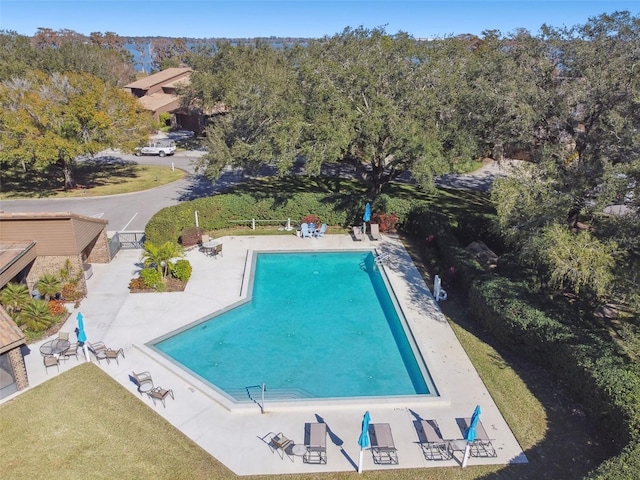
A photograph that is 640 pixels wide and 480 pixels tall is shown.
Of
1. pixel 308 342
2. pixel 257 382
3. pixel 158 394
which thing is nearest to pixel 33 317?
pixel 158 394

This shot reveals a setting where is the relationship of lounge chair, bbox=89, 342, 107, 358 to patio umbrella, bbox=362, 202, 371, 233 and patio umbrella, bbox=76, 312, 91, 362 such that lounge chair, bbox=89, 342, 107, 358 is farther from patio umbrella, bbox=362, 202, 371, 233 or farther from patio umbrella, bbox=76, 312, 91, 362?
patio umbrella, bbox=362, 202, 371, 233

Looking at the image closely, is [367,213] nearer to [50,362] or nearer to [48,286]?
[48,286]

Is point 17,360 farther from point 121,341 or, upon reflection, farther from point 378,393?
point 378,393

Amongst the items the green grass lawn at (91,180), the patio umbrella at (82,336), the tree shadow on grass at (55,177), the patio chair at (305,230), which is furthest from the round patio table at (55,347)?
the tree shadow on grass at (55,177)

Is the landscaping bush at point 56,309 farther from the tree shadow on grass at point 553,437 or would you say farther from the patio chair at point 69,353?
the tree shadow on grass at point 553,437

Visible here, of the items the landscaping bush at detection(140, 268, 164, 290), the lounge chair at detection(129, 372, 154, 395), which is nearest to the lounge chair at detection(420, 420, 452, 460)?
the lounge chair at detection(129, 372, 154, 395)

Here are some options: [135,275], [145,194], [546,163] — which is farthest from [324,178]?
[546,163]
